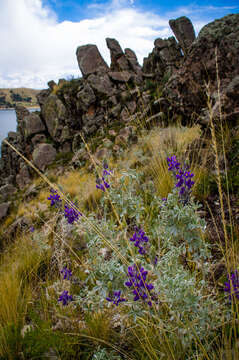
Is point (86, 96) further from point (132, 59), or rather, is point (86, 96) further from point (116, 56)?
point (132, 59)

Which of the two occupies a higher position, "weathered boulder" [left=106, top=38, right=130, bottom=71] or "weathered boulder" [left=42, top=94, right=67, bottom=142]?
"weathered boulder" [left=106, top=38, right=130, bottom=71]

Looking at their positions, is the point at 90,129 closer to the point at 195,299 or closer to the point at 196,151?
the point at 196,151

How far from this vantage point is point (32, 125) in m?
14.2

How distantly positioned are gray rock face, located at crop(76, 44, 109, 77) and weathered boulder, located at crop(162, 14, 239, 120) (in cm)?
989

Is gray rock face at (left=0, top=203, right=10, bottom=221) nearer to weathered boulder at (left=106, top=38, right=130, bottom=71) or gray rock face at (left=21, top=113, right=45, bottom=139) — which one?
gray rock face at (left=21, top=113, right=45, bottom=139)

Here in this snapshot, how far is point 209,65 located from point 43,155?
35.8ft

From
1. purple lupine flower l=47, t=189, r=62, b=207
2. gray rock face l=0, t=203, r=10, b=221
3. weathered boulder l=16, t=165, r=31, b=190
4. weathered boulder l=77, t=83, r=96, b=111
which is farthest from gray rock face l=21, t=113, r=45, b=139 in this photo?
purple lupine flower l=47, t=189, r=62, b=207

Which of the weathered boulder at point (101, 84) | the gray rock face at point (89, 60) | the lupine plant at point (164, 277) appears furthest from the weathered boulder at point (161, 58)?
the lupine plant at point (164, 277)

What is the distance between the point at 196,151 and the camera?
346 centimetres

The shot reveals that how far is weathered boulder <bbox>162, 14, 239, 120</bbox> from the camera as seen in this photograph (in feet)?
11.1

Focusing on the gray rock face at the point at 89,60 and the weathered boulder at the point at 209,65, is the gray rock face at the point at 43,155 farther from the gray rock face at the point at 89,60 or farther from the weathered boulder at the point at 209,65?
the weathered boulder at the point at 209,65

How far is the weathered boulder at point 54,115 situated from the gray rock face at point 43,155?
2.82ft

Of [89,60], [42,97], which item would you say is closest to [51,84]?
[42,97]

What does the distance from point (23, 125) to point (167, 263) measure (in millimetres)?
15789
